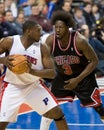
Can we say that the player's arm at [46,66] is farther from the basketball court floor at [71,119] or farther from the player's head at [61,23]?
the basketball court floor at [71,119]

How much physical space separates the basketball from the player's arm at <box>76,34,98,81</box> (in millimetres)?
927

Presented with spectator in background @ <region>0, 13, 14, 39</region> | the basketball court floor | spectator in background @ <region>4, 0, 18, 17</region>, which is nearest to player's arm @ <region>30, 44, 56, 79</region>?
the basketball court floor

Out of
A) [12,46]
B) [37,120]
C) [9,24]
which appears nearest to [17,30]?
[9,24]

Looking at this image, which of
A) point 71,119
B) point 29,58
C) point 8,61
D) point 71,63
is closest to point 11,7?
point 71,119

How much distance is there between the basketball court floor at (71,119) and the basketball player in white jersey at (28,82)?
140 cm

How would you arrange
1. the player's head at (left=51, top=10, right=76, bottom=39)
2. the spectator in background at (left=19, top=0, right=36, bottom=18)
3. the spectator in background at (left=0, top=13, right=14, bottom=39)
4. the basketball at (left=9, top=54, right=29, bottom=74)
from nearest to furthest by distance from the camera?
the basketball at (left=9, top=54, right=29, bottom=74)
the player's head at (left=51, top=10, right=76, bottom=39)
the spectator in background at (left=0, top=13, right=14, bottom=39)
the spectator in background at (left=19, top=0, right=36, bottom=18)

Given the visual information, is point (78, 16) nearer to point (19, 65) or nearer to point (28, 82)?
point (28, 82)

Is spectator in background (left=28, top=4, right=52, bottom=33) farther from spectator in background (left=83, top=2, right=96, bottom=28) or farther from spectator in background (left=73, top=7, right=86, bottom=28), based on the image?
spectator in background (left=83, top=2, right=96, bottom=28)

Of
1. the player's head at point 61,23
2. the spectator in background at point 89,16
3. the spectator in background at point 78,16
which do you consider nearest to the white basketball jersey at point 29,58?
the player's head at point 61,23

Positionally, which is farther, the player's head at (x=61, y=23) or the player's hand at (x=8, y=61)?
the player's head at (x=61, y=23)

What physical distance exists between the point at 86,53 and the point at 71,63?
0.30 metres

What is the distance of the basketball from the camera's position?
200 inches

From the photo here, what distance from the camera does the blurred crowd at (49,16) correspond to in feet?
36.9

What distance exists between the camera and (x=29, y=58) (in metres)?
5.36
